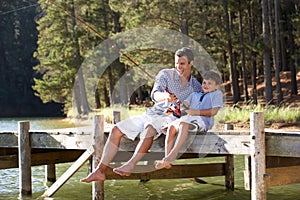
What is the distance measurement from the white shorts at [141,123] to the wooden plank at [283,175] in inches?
54.6

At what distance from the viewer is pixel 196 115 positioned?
7039 mm

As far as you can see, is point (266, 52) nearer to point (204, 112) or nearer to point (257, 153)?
point (204, 112)

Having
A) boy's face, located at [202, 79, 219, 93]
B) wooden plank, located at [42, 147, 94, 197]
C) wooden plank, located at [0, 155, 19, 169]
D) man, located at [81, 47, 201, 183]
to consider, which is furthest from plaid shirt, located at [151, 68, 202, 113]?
wooden plank, located at [0, 155, 19, 169]

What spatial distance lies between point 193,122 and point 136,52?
1797 centimetres

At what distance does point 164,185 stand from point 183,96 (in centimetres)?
373

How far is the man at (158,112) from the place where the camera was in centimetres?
712

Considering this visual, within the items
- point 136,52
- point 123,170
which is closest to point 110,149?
point 123,170

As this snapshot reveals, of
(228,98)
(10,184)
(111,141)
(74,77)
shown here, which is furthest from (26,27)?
(111,141)

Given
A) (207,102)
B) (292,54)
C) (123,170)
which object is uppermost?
(292,54)

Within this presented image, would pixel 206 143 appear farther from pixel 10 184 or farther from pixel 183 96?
pixel 10 184

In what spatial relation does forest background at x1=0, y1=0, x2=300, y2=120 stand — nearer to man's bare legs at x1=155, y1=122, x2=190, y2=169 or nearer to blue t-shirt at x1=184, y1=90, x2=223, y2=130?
blue t-shirt at x1=184, y1=90, x2=223, y2=130

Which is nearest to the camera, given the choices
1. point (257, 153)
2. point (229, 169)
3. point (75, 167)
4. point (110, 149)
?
point (257, 153)

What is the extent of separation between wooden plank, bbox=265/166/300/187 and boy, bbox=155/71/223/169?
3.18ft

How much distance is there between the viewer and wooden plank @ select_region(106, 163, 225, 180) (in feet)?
26.7
